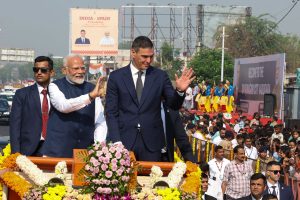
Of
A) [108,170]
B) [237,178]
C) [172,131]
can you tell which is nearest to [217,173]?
[237,178]

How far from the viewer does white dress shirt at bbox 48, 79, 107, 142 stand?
8.59 m

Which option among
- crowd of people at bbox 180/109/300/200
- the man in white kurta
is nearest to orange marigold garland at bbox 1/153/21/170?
crowd of people at bbox 180/109/300/200

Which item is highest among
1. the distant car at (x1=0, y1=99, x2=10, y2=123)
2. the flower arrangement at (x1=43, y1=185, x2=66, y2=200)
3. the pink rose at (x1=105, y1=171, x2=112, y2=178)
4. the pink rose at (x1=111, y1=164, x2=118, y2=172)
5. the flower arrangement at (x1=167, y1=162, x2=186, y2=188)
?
the pink rose at (x1=111, y1=164, x2=118, y2=172)

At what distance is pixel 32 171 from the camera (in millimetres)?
7785

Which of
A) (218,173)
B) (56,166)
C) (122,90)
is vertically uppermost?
(122,90)

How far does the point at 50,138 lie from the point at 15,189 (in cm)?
123

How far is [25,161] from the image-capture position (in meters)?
7.93

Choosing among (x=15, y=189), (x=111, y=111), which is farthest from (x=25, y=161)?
(x=111, y=111)

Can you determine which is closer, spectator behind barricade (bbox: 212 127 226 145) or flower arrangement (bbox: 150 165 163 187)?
flower arrangement (bbox: 150 165 163 187)

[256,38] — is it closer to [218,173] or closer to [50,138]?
[218,173]

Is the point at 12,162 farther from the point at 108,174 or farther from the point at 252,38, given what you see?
the point at 252,38

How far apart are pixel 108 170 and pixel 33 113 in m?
2.54

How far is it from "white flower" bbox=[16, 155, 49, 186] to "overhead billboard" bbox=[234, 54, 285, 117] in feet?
74.6

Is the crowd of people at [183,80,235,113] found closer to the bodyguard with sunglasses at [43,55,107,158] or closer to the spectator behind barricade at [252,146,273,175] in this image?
the spectator behind barricade at [252,146,273,175]
